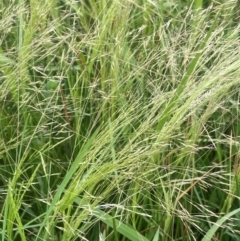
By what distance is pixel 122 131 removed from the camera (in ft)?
4.01

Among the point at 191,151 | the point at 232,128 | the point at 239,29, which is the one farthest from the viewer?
the point at 232,128

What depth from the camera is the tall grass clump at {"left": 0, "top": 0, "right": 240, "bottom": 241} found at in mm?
1122

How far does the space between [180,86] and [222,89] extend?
0.29 ft

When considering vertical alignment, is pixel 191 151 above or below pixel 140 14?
below

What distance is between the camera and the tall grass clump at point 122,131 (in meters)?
1.12

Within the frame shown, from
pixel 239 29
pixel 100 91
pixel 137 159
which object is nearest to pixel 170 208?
pixel 137 159

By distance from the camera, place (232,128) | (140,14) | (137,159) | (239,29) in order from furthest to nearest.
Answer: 1. (140,14)
2. (232,128)
3. (239,29)
4. (137,159)

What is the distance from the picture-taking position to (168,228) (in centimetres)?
123

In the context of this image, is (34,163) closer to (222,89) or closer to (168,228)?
(168,228)

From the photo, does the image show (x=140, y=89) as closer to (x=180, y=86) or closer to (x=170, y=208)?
(x=180, y=86)

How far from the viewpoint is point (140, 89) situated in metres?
1.34

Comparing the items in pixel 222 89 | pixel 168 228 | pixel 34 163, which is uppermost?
pixel 222 89

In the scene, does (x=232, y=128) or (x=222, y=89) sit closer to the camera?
(x=222, y=89)

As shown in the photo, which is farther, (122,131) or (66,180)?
(122,131)
